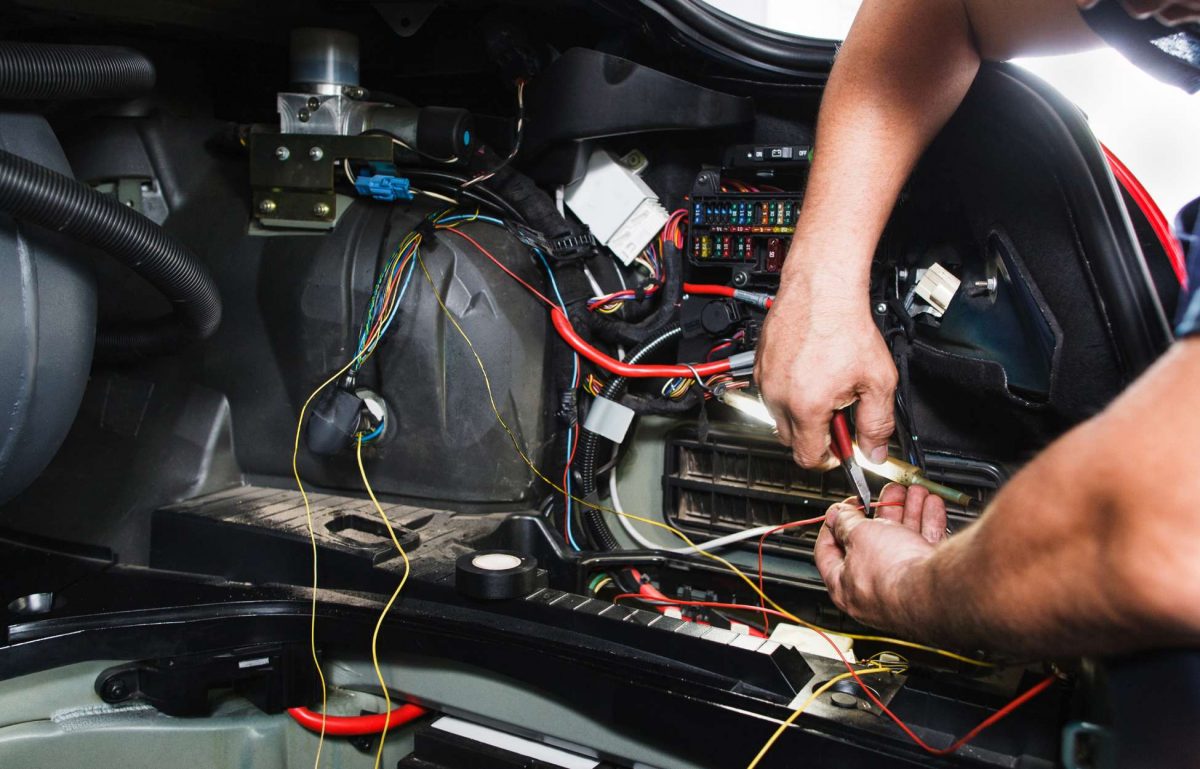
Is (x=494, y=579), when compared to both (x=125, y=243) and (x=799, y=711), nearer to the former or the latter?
(x=799, y=711)

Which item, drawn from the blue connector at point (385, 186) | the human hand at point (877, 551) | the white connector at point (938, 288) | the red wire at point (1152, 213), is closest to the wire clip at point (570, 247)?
the blue connector at point (385, 186)

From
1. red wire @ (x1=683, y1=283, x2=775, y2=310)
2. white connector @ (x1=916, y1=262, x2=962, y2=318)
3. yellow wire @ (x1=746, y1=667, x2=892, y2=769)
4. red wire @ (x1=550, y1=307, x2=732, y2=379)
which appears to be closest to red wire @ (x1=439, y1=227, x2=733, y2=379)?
red wire @ (x1=550, y1=307, x2=732, y2=379)

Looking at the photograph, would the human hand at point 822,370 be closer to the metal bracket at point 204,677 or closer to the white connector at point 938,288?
the white connector at point 938,288

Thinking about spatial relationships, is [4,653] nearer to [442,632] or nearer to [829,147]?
[442,632]

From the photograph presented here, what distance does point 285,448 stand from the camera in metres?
1.81

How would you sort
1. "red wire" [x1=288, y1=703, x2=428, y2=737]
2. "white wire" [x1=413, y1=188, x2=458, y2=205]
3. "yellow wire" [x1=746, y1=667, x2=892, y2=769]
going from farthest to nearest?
"white wire" [x1=413, y1=188, x2=458, y2=205]
"red wire" [x1=288, y1=703, x2=428, y2=737]
"yellow wire" [x1=746, y1=667, x2=892, y2=769]

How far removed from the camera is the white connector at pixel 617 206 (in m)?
1.67

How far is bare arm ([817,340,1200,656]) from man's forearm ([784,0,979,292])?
17.8 inches

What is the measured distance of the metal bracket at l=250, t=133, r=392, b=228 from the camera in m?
1.72

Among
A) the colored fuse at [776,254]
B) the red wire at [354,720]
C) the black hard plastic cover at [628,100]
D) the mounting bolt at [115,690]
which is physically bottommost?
the red wire at [354,720]

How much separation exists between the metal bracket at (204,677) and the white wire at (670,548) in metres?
0.63

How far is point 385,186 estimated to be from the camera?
172 centimetres

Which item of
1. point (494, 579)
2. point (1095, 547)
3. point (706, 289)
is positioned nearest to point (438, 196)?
point (706, 289)

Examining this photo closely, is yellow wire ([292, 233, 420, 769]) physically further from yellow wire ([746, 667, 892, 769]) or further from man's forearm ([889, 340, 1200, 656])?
man's forearm ([889, 340, 1200, 656])
